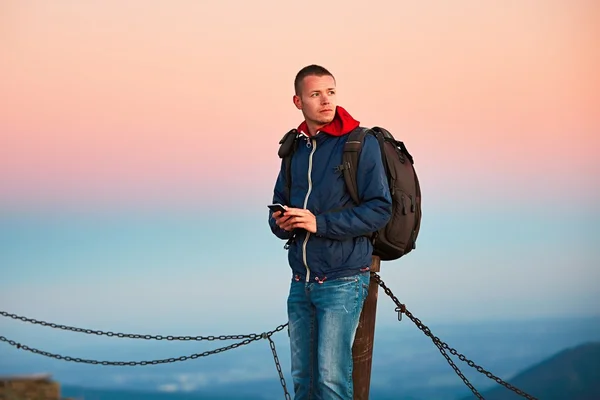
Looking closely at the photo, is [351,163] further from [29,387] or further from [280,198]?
[29,387]

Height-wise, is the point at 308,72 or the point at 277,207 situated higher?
the point at 308,72

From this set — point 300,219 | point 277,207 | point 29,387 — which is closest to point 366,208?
point 300,219

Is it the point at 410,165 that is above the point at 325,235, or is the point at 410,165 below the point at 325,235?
above

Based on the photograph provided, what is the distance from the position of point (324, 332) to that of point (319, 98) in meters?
1.35

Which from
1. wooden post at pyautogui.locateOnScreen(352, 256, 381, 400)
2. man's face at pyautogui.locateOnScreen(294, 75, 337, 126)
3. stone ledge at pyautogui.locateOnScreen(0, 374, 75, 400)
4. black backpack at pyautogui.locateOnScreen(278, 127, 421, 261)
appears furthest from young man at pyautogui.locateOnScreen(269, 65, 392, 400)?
stone ledge at pyautogui.locateOnScreen(0, 374, 75, 400)

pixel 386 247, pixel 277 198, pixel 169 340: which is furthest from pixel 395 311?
pixel 169 340

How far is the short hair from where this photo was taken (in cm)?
509

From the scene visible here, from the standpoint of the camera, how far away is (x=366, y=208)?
192 inches

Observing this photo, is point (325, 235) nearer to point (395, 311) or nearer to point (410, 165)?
point (410, 165)

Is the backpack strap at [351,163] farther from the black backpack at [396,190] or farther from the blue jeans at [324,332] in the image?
the blue jeans at [324,332]

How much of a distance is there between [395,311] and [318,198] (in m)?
Answer: 1.31

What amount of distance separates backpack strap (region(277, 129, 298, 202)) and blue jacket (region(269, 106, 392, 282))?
9 cm

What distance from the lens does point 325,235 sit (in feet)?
15.9

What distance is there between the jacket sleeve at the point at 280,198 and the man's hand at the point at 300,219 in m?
0.21
